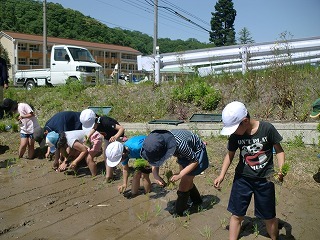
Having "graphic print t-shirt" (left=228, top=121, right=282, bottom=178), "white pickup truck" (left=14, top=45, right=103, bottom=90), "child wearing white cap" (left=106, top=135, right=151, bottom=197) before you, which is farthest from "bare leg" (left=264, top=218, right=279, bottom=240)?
"white pickup truck" (left=14, top=45, right=103, bottom=90)

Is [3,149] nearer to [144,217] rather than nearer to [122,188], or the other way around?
[122,188]

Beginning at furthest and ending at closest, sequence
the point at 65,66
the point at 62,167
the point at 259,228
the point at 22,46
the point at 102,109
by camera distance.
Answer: the point at 22,46, the point at 65,66, the point at 102,109, the point at 62,167, the point at 259,228

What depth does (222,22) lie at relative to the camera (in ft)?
145

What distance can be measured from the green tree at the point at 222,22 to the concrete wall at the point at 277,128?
1469 inches

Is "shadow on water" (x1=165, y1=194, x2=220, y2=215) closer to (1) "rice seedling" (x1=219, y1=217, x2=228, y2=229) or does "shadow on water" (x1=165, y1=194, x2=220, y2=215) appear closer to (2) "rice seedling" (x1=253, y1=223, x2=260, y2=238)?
A: (1) "rice seedling" (x1=219, y1=217, x2=228, y2=229)

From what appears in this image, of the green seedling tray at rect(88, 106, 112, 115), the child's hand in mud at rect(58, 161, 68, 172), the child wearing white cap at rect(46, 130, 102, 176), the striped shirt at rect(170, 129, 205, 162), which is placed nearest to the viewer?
the striped shirt at rect(170, 129, 205, 162)

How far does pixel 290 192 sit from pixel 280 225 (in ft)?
2.84

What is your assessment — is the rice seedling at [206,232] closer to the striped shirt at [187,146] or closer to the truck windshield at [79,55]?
the striped shirt at [187,146]

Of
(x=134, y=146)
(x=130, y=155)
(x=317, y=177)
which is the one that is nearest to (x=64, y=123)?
(x=130, y=155)

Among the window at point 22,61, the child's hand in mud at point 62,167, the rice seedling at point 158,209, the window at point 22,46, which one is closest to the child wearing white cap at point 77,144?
the child's hand in mud at point 62,167

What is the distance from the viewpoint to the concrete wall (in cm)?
494

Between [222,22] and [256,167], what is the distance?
44090 millimetres

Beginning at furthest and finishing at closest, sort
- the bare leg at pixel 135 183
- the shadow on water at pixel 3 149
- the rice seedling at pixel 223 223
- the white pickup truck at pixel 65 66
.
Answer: the white pickup truck at pixel 65 66 < the shadow on water at pixel 3 149 < the bare leg at pixel 135 183 < the rice seedling at pixel 223 223

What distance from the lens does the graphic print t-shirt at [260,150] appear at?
9.48 feet
